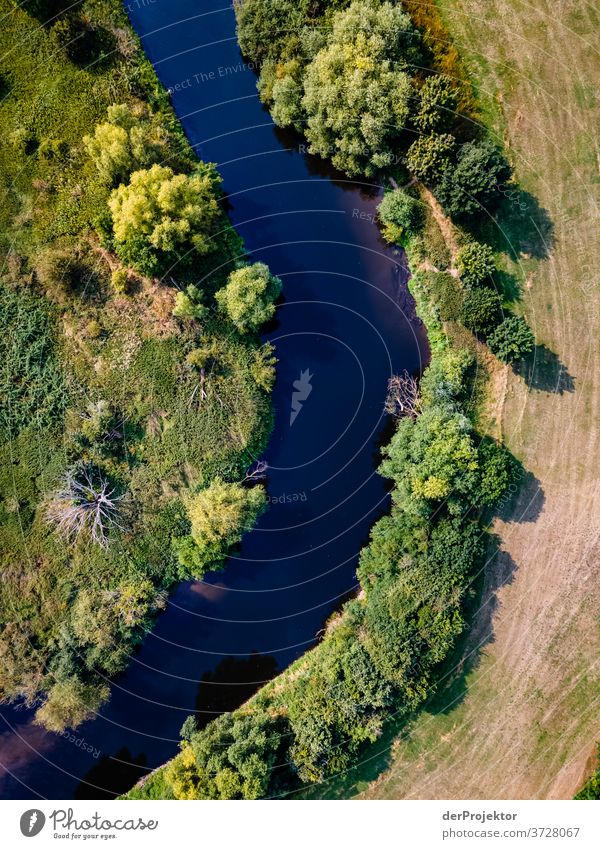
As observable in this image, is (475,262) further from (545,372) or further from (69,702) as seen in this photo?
(69,702)

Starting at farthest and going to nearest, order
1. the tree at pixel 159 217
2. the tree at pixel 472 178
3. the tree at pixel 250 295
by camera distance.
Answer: the tree at pixel 250 295 < the tree at pixel 472 178 < the tree at pixel 159 217

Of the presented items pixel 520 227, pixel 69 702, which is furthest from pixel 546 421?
pixel 69 702

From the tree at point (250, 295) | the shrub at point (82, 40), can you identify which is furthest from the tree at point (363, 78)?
the shrub at point (82, 40)

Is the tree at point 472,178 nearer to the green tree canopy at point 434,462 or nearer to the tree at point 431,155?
the tree at point 431,155

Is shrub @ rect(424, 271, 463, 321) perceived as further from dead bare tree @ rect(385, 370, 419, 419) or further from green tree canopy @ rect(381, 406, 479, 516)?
green tree canopy @ rect(381, 406, 479, 516)
